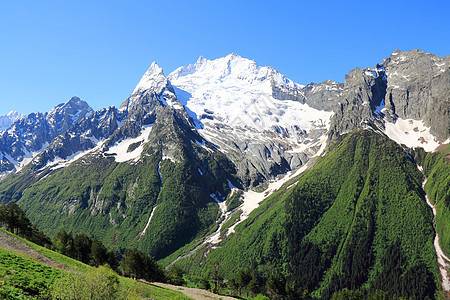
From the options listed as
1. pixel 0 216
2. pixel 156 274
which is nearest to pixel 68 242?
pixel 0 216

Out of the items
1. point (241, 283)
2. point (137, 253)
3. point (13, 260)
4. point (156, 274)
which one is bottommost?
point (241, 283)

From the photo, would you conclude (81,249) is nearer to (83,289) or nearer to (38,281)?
(38,281)

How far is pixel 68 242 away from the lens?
437 ft

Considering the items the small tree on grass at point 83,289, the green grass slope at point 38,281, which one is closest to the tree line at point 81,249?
the green grass slope at point 38,281

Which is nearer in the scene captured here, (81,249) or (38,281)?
(38,281)

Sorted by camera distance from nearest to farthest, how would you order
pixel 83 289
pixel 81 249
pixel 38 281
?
pixel 83 289 < pixel 38 281 < pixel 81 249

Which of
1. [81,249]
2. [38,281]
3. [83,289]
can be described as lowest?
[83,289]

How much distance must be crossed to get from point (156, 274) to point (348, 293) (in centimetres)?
10597

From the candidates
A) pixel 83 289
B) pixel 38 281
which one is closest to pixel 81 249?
pixel 38 281

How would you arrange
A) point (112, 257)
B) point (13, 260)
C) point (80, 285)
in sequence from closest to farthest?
point (80, 285), point (13, 260), point (112, 257)

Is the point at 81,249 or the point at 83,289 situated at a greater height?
the point at 81,249

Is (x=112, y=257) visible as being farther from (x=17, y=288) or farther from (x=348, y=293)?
(x=348, y=293)

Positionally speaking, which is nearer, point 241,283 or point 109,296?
point 109,296

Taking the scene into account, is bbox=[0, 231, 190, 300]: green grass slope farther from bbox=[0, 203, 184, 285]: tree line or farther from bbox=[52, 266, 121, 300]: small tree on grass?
bbox=[0, 203, 184, 285]: tree line
